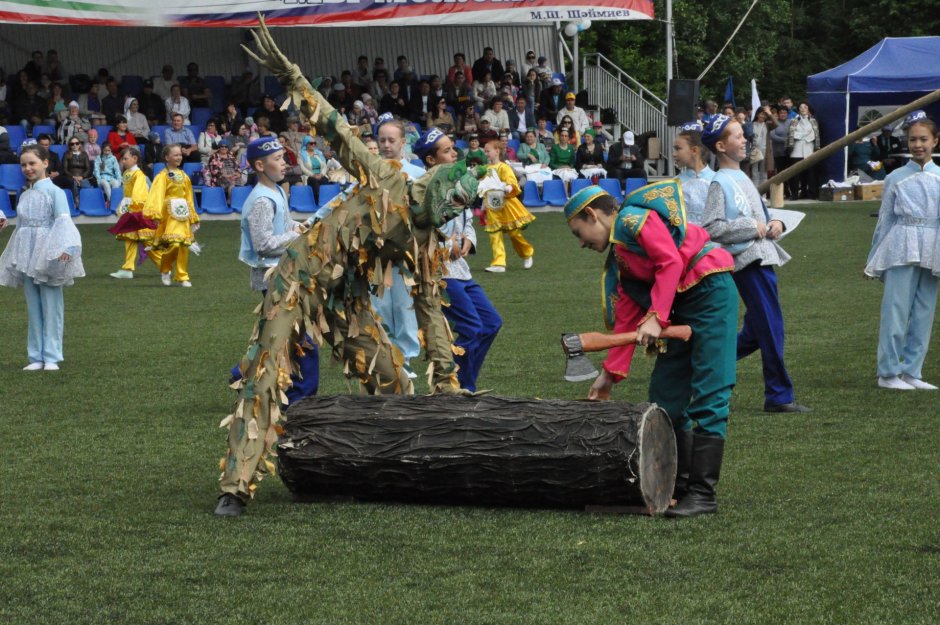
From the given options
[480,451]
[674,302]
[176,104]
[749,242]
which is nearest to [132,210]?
[176,104]

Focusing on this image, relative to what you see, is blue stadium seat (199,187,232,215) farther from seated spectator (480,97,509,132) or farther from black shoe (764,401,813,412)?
black shoe (764,401,813,412)

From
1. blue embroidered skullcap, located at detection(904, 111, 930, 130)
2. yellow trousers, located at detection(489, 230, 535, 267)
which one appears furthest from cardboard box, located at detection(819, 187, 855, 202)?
blue embroidered skullcap, located at detection(904, 111, 930, 130)

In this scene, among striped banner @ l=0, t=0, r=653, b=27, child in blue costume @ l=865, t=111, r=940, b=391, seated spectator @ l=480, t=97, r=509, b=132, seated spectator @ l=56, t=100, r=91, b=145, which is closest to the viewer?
child in blue costume @ l=865, t=111, r=940, b=391

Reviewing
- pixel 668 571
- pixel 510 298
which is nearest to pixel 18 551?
pixel 668 571

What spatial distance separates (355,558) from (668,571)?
1.25m

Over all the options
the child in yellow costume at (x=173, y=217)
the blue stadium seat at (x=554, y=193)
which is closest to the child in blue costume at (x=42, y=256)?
the child in yellow costume at (x=173, y=217)

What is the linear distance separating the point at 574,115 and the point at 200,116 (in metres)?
7.71

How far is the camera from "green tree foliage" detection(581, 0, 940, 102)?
46906 millimetres

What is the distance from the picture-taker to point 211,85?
101 feet

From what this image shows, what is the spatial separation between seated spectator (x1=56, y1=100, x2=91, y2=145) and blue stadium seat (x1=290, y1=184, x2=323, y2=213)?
3.87m

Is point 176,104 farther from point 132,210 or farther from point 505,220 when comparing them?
point 505,220

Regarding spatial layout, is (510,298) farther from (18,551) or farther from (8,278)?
(18,551)

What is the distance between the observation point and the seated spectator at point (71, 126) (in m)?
25.8

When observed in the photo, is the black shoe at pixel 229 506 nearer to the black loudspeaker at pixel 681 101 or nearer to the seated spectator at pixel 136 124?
the seated spectator at pixel 136 124
